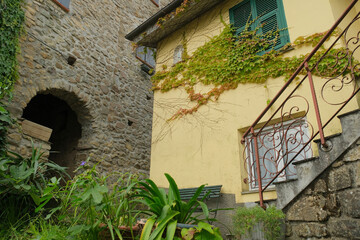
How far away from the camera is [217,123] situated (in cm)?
477

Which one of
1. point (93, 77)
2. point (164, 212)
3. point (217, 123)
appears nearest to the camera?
point (164, 212)

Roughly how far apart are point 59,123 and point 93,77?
1993 mm

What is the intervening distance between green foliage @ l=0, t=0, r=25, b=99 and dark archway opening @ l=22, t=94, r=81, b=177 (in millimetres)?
2682

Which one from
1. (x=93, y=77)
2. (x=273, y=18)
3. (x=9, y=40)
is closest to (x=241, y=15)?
(x=273, y=18)

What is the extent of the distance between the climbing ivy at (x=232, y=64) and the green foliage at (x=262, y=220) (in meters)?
2.16

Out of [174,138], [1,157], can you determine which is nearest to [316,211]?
[174,138]

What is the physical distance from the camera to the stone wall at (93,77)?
6039mm

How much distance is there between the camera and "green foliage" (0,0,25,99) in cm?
502

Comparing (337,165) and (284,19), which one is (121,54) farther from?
(337,165)

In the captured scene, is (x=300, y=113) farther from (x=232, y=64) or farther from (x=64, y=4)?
(x=64, y=4)

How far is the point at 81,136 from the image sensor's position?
721 centimetres

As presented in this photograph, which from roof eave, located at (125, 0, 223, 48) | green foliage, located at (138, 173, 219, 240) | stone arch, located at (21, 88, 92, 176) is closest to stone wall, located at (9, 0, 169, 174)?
stone arch, located at (21, 88, 92, 176)

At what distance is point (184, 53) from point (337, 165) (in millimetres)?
3904

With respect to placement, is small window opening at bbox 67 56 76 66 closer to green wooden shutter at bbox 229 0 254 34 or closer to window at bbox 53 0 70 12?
window at bbox 53 0 70 12
